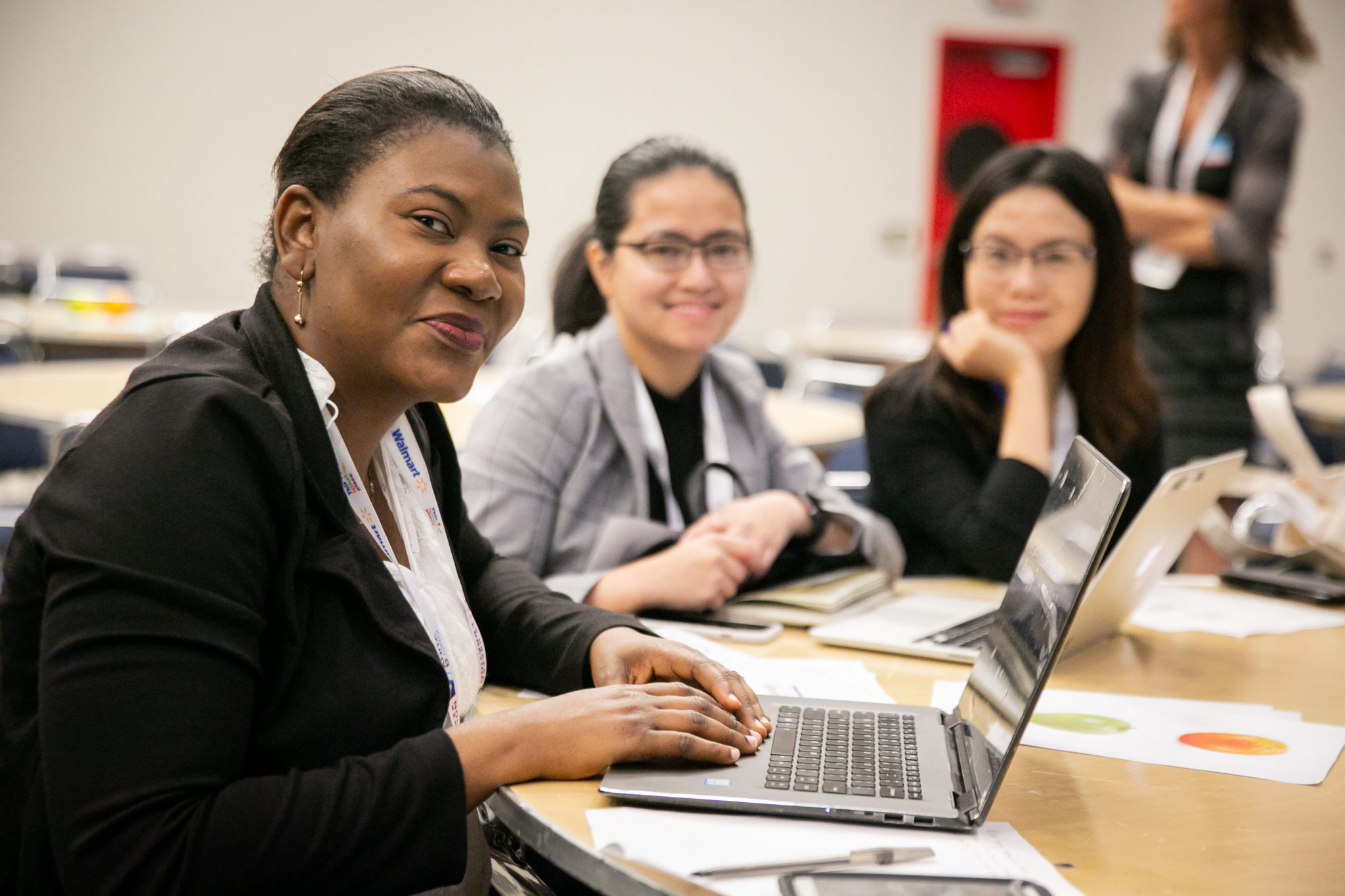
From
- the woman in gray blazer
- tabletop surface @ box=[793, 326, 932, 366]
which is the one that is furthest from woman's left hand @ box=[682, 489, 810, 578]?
tabletop surface @ box=[793, 326, 932, 366]

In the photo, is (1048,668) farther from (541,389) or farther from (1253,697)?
(541,389)

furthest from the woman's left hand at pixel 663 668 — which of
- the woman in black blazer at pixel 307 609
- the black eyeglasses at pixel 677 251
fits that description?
the black eyeglasses at pixel 677 251

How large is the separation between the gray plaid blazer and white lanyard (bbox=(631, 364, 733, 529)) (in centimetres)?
2

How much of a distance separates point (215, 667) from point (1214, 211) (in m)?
3.10

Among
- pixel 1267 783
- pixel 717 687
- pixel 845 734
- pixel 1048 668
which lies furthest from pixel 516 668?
pixel 1267 783

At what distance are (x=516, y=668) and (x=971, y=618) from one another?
0.70 meters

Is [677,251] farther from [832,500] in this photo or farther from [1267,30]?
[1267,30]

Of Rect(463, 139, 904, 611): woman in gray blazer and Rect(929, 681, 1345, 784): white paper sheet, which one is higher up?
Rect(463, 139, 904, 611): woman in gray blazer

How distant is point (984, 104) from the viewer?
317 inches

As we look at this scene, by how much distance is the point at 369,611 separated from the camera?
101 centimetres

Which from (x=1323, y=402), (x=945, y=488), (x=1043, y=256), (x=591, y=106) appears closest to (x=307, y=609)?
(x=945, y=488)

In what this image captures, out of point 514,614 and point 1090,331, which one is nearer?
point 514,614

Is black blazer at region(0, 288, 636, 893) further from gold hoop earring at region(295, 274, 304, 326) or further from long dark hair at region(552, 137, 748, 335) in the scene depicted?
long dark hair at region(552, 137, 748, 335)

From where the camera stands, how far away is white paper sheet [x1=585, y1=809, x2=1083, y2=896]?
0.87 m
